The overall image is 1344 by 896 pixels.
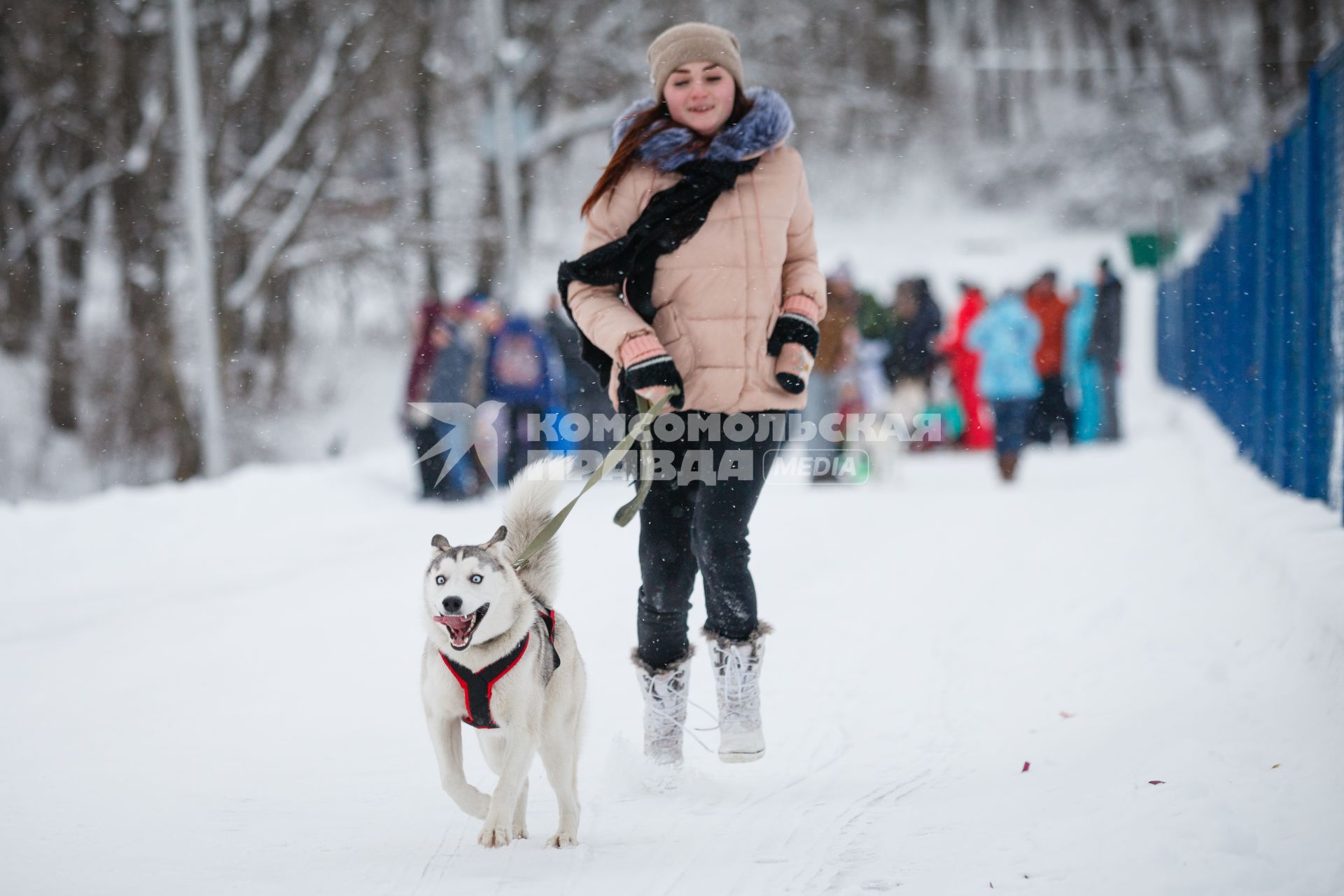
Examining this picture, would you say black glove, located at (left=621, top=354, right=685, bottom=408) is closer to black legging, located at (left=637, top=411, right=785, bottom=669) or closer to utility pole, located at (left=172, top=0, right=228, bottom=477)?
black legging, located at (left=637, top=411, right=785, bottom=669)

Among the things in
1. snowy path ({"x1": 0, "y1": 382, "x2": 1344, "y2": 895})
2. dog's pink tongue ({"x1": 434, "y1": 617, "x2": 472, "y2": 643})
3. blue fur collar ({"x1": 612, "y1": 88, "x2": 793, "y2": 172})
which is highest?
blue fur collar ({"x1": 612, "y1": 88, "x2": 793, "y2": 172})

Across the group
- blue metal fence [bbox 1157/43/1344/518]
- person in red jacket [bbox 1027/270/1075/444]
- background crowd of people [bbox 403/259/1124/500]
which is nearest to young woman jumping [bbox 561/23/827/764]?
blue metal fence [bbox 1157/43/1344/518]

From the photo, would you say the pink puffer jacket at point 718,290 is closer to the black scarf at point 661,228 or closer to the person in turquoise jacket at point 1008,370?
the black scarf at point 661,228

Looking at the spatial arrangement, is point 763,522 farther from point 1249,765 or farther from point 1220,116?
point 1220,116

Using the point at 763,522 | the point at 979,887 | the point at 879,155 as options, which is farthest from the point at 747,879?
the point at 879,155

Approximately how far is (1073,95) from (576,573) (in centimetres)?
4401

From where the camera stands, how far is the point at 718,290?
3.39 metres

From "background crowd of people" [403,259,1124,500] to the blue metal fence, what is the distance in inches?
106

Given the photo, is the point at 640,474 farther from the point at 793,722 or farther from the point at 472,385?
the point at 472,385

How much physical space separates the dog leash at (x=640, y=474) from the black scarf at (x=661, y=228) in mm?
295

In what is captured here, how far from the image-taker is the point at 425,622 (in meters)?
3.02

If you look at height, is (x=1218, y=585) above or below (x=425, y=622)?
below

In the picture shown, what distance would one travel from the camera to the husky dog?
2.89 meters

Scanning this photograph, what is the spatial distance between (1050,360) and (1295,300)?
8.16 metres
